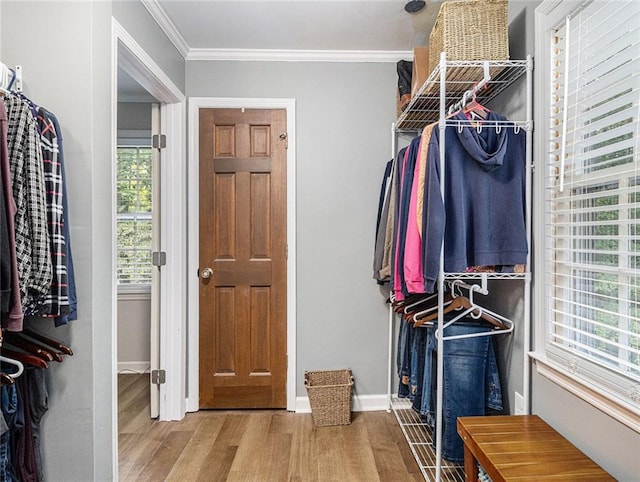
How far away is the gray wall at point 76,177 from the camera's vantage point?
151 cm

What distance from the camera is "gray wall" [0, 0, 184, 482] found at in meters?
1.51

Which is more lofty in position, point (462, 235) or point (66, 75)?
point (66, 75)

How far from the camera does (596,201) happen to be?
1.42 metres

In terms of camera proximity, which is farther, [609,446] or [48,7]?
[48,7]

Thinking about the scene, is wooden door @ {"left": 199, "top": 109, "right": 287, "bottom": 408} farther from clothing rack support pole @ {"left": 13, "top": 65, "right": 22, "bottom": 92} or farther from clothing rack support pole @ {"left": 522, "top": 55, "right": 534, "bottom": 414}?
clothing rack support pole @ {"left": 522, "top": 55, "right": 534, "bottom": 414}

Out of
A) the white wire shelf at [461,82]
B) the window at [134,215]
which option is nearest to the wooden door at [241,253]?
the white wire shelf at [461,82]

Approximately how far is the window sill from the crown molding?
2583mm

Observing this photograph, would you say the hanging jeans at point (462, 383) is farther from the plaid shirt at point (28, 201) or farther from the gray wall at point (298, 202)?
the plaid shirt at point (28, 201)

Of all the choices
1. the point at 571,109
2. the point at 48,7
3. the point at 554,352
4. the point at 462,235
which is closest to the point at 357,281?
the point at 462,235

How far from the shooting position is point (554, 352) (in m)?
1.58

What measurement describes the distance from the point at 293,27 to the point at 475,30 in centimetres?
113

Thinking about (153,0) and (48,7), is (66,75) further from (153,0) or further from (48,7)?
(153,0)

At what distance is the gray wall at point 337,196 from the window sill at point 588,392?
1.25m

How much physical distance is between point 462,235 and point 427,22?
56.8 inches
